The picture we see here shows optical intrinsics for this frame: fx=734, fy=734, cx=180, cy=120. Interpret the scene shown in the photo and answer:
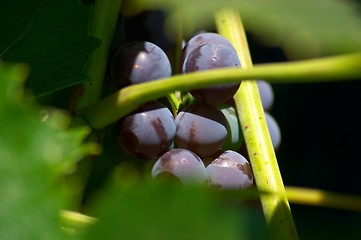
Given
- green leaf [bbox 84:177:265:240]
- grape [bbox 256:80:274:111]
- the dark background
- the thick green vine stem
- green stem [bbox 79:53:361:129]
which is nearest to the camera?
green leaf [bbox 84:177:265:240]

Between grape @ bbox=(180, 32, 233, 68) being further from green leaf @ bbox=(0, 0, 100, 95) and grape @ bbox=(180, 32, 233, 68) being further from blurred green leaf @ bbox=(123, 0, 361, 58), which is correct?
blurred green leaf @ bbox=(123, 0, 361, 58)

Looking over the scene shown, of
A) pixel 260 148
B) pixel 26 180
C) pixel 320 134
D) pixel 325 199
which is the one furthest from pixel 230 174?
pixel 320 134

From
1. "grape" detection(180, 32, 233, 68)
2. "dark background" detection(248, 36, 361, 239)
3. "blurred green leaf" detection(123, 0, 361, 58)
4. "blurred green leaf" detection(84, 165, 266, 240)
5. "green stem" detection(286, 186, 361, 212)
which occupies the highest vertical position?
"blurred green leaf" detection(123, 0, 361, 58)

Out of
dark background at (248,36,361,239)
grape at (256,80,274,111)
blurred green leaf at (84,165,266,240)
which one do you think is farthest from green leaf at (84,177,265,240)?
dark background at (248,36,361,239)

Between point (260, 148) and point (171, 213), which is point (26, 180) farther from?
point (260, 148)

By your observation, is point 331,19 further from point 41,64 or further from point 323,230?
point 41,64

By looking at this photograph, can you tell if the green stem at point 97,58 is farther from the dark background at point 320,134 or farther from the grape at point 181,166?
the dark background at point 320,134

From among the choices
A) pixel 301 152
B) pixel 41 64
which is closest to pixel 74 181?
pixel 41 64
